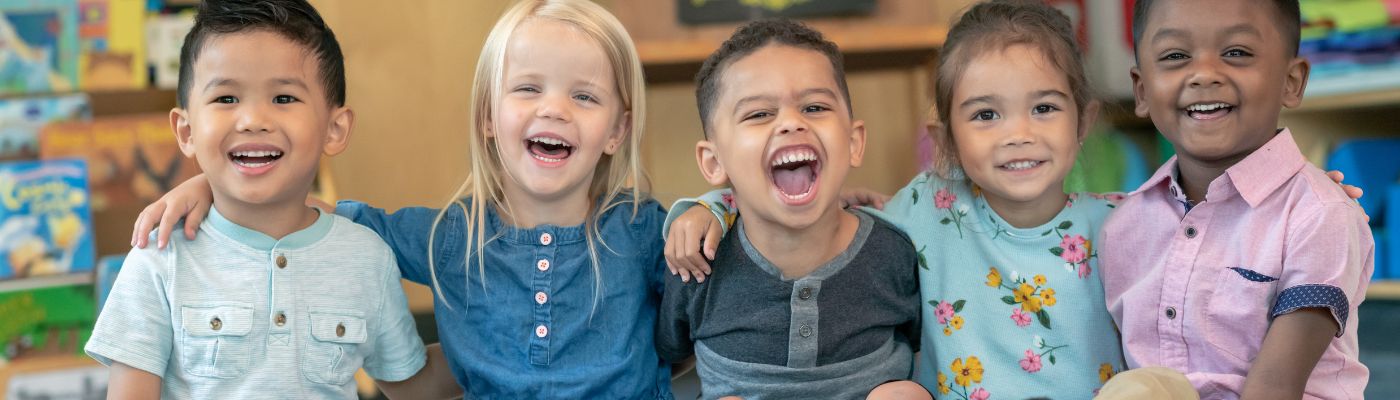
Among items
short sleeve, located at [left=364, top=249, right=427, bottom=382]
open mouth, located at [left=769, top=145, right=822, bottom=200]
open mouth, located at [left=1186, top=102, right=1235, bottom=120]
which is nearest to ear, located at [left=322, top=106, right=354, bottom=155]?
short sleeve, located at [left=364, top=249, right=427, bottom=382]

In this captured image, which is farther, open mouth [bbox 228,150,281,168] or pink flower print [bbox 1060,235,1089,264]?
pink flower print [bbox 1060,235,1089,264]

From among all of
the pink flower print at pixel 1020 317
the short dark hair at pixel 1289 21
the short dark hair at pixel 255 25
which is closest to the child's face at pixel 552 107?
the short dark hair at pixel 255 25

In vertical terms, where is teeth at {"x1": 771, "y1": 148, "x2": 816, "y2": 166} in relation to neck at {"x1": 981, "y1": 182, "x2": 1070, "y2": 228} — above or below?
above

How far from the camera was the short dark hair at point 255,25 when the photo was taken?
1.29 meters

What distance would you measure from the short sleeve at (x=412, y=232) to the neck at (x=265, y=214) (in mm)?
114

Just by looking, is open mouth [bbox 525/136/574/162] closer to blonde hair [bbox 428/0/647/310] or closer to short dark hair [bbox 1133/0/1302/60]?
blonde hair [bbox 428/0/647/310]

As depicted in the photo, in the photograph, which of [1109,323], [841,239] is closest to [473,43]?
[841,239]

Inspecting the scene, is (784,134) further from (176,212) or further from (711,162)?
(176,212)

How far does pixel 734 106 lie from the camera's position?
4.40ft

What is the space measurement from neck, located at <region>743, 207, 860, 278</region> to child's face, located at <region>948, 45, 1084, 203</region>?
0.67 feet

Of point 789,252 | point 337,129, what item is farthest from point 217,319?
point 789,252

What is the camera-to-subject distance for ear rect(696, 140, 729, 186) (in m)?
1.38

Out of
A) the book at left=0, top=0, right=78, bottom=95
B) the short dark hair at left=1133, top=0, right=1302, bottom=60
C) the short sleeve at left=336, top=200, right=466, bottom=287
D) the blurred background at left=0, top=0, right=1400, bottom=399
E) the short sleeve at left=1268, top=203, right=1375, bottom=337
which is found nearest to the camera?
the short sleeve at left=1268, top=203, right=1375, bottom=337

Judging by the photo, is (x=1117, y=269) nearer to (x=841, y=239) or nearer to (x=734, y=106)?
(x=841, y=239)
